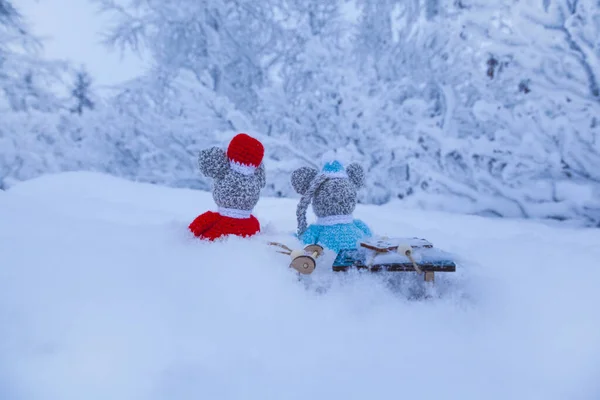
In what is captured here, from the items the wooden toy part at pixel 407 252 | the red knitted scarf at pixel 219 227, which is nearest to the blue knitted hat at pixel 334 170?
the red knitted scarf at pixel 219 227

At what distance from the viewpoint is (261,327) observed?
0.91 m

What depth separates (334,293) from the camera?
1062 millimetres

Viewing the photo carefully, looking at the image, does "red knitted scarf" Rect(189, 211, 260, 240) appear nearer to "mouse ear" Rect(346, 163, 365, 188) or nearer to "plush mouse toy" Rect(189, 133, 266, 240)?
"plush mouse toy" Rect(189, 133, 266, 240)

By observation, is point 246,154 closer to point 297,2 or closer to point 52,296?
point 52,296

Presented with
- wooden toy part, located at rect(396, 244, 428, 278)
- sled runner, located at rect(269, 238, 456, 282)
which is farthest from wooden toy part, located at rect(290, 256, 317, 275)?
wooden toy part, located at rect(396, 244, 428, 278)

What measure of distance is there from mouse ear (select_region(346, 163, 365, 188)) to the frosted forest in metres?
1.41

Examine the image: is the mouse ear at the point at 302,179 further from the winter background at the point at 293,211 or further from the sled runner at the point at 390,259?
the sled runner at the point at 390,259

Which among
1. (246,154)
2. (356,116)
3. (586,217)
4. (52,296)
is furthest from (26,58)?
(586,217)

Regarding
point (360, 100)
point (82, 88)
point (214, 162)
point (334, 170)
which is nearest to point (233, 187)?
point (214, 162)

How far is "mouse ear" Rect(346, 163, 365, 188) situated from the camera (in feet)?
5.95

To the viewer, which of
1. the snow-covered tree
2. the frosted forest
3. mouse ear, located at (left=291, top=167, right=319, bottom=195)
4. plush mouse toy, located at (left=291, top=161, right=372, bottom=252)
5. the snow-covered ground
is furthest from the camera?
the snow-covered tree

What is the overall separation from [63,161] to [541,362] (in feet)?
Answer: 20.5

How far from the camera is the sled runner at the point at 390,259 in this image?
105 centimetres

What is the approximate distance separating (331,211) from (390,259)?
1.92 ft
